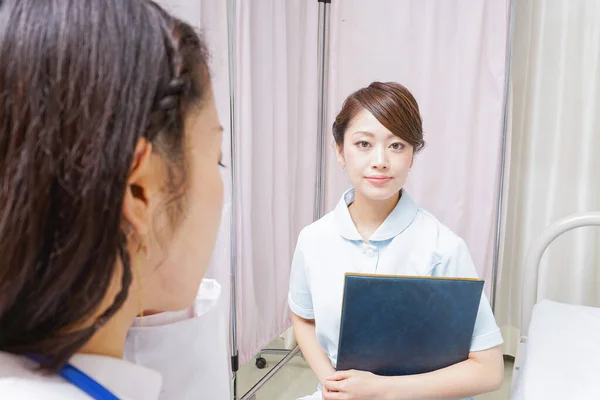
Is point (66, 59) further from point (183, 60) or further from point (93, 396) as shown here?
point (93, 396)

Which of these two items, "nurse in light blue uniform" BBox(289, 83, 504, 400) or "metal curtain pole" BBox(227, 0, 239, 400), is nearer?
"nurse in light blue uniform" BBox(289, 83, 504, 400)

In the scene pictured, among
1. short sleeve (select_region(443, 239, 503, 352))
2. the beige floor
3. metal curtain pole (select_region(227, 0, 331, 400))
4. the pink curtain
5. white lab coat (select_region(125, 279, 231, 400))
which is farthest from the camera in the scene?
the beige floor

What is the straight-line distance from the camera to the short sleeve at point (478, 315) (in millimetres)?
1062

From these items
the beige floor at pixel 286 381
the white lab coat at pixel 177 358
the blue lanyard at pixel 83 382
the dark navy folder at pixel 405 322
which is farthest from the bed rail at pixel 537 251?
the blue lanyard at pixel 83 382

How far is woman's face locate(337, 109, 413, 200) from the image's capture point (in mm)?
1100

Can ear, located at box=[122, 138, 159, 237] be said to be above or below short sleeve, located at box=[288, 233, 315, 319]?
above

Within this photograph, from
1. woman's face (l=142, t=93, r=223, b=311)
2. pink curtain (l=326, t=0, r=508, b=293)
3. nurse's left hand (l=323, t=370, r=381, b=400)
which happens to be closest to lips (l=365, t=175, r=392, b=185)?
nurse's left hand (l=323, t=370, r=381, b=400)

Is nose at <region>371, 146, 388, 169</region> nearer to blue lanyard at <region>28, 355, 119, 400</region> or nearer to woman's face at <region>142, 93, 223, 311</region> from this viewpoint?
woman's face at <region>142, 93, 223, 311</region>

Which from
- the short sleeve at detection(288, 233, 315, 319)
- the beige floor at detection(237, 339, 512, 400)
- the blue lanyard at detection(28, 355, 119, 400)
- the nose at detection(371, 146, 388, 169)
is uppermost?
the nose at detection(371, 146, 388, 169)

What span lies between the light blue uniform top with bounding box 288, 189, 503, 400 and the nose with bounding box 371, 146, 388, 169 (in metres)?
0.12

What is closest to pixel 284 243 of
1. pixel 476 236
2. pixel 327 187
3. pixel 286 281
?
pixel 286 281

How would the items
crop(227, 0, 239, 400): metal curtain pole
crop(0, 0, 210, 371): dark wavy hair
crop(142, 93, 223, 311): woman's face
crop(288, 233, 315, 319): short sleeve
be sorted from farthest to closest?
crop(227, 0, 239, 400): metal curtain pole, crop(288, 233, 315, 319): short sleeve, crop(142, 93, 223, 311): woman's face, crop(0, 0, 210, 371): dark wavy hair

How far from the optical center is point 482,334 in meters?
1.07

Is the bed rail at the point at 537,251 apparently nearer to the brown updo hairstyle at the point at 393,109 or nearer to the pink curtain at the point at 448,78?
the pink curtain at the point at 448,78
